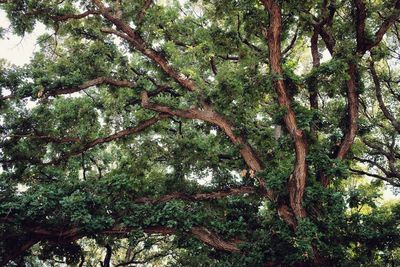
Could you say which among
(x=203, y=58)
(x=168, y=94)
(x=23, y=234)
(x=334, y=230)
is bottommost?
(x=334, y=230)

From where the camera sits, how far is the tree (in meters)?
6.97

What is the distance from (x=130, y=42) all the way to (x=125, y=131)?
198 cm

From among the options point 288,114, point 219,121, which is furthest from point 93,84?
point 288,114

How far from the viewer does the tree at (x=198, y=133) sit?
22.9 ft

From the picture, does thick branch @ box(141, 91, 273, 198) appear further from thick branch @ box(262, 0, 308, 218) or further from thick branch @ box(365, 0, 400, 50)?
thick branch @ box(365, 0, 400, 50)

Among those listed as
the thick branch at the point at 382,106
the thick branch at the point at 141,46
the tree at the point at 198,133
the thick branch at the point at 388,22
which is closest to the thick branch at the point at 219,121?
the tree at the point at 198,133

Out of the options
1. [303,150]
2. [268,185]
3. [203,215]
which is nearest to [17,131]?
[203,215]

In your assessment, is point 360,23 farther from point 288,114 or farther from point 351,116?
point 288,114

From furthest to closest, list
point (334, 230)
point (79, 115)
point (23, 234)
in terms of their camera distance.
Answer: point (79, 115) → point (23, 234) → point (334, 230)

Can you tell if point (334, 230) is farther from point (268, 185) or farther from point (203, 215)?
point (203, 215)

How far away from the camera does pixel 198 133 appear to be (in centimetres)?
933

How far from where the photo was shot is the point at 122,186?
7.86m

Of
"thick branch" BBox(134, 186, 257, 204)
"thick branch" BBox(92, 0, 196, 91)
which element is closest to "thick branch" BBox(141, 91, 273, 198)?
"thick branch" BBox(92, 0, 196, 91)

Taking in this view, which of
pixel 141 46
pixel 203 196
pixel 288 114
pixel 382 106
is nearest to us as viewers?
pixel 288 114
